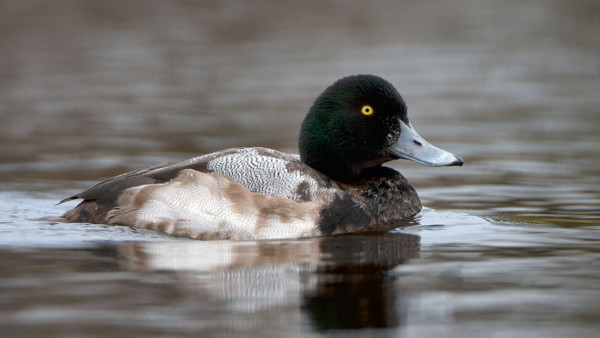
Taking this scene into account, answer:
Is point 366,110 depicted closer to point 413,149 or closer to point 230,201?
point 413,149

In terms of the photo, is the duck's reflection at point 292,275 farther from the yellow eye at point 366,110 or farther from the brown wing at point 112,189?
the yellow eye at point 366,110

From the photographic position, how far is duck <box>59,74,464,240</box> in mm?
6047

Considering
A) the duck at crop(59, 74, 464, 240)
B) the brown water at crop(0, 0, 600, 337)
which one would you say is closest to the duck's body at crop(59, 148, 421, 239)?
the duck at crop(59, 74, 464, 240)

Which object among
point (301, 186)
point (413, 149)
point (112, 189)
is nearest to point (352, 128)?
point (413, 149)

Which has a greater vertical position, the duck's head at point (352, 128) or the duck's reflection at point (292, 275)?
the duck's head at point (352, 128)

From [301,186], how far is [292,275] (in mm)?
1284

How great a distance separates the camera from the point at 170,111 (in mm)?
12141

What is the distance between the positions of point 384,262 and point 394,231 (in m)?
0.96

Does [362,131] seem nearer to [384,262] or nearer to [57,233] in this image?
[384,262]

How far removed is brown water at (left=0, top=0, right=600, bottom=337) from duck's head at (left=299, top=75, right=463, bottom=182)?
0.63 m

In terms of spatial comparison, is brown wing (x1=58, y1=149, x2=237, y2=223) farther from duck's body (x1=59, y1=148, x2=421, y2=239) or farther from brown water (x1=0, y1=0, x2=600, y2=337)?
brown water (x1=0, y1=0, x2=600, y2=337)

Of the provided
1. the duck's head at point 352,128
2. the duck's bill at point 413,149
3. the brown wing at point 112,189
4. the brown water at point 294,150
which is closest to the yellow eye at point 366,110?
the duck's head at point 352,128

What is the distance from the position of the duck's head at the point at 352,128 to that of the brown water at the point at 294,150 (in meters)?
0.63

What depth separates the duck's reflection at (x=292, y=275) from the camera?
4258 millimetres
